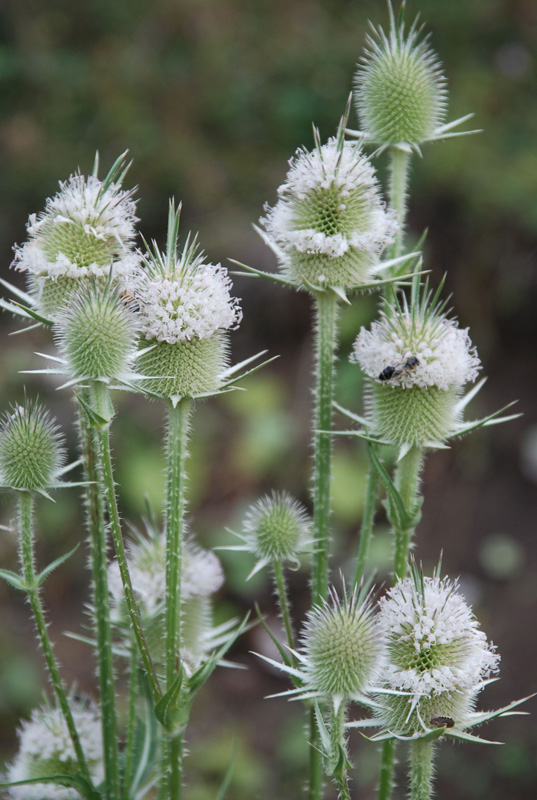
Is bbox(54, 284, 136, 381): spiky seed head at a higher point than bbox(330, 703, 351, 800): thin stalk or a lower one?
higher

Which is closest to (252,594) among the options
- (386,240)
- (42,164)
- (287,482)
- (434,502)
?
(287,482)

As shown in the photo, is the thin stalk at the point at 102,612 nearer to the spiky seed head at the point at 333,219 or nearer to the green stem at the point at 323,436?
the green stem at the point at 323,436

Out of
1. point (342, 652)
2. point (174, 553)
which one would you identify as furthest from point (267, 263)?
point (342, 652)

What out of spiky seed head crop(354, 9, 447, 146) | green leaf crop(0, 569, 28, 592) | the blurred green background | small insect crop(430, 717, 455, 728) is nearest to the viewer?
small insect crop(430, 717, 455, 728)

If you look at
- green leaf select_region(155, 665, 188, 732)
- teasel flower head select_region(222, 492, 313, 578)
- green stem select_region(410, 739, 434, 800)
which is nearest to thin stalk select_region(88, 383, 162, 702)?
green leaf select_region(155, 665, 188, 732)

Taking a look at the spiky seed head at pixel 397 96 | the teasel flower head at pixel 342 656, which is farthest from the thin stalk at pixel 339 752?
the spiky seed head at pixel 397 96

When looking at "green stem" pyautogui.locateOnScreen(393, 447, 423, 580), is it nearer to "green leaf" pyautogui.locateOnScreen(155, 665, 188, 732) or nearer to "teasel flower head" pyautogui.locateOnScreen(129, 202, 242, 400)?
"teasel flower head" pyautogui.locateOnScreen(129, 202, 242, 400)

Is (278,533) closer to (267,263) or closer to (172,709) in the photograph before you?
(172,709)

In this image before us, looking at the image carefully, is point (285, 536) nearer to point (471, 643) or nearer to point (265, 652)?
point (471, 643)
